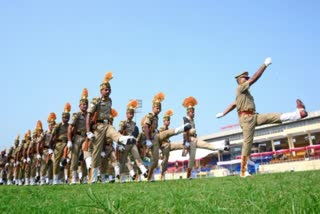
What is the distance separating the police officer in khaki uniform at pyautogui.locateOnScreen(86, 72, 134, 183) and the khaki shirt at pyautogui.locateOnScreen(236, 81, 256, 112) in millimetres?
3076

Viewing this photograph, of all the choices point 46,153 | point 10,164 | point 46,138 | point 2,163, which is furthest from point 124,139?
point 2,163

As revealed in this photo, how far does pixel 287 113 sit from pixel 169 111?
239 inches

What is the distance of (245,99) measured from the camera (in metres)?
7.45

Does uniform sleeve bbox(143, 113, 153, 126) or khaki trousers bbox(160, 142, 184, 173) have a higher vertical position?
uniform sleeve bbox(143, 113, 153, 126)

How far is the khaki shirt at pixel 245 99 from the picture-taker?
7.41 m

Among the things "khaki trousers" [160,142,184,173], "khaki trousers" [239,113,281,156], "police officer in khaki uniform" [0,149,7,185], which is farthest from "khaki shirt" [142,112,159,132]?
"police officer in khaki uniform" [0,149,7,185]

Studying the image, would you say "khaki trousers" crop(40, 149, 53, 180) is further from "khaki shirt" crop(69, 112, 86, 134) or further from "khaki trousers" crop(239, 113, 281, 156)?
"khaki trousers" crop(239, 113, 281, 156)

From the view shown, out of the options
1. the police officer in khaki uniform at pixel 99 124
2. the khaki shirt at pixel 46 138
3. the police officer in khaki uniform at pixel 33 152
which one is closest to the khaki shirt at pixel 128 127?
the police officer in khaki uniform at pixel 99 124

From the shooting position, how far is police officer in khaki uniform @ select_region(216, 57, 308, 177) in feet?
22.7

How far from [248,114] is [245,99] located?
1.10 feet

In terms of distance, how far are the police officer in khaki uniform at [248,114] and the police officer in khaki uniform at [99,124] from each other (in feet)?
10.1

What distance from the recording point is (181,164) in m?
59.5

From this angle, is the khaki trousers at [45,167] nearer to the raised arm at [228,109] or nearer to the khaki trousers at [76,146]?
the khaki trousers at [76,146]

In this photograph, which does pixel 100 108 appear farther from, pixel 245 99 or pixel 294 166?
pixel 294 166
